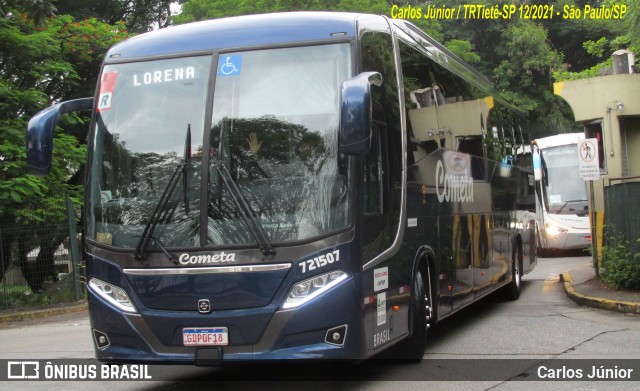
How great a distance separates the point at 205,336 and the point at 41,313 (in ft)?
41.8

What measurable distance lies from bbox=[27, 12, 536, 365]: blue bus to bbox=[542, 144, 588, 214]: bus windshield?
19.7 m

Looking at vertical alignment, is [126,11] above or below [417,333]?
above

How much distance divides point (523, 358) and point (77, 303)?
1350cm

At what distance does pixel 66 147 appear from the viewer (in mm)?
19344

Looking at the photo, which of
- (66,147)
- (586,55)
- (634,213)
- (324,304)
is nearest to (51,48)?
(66,147)

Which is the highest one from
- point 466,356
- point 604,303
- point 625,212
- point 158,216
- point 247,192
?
point 247,192

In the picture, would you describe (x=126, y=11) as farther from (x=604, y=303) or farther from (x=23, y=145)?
(x=604, y=303)

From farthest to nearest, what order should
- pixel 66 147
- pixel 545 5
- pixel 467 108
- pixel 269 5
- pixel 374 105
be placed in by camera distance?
pixel 545 5 → pixel 269 5 → pixel 66 147 → pixel 467 108 → pixel 374 105

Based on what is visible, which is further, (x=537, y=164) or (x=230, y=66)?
(x=537, y=164)

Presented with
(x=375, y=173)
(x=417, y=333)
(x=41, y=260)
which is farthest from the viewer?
(x=41, y=260)

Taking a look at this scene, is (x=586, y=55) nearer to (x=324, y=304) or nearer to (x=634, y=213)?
(x=634, y=213)

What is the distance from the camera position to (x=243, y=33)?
7.60 meters

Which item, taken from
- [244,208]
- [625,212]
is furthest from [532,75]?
[244,208]

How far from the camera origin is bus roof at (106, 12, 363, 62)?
24.6ft
